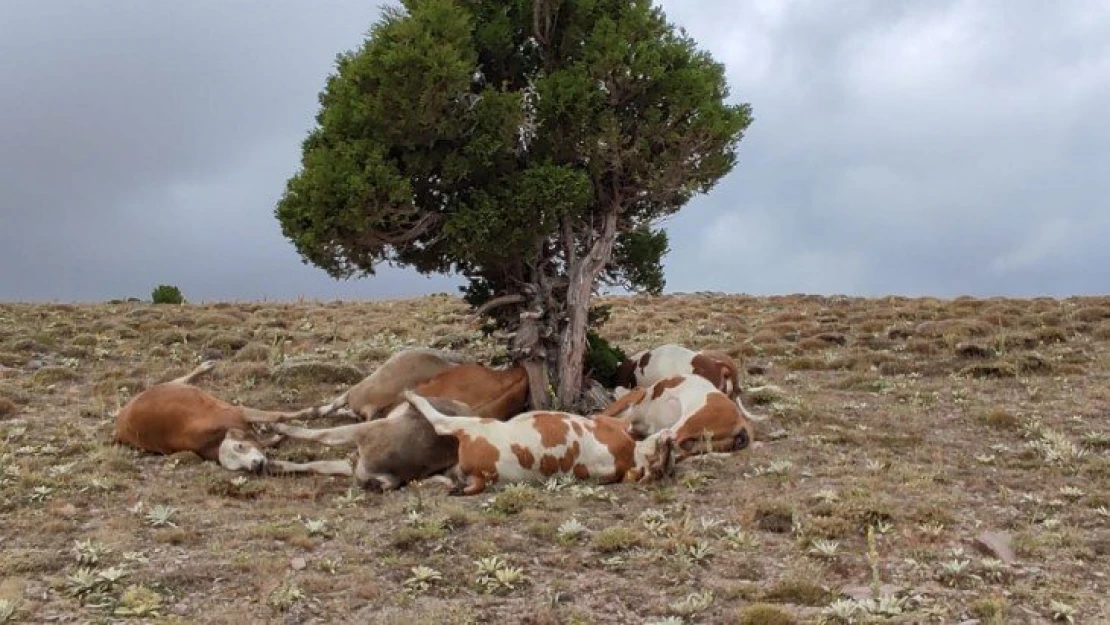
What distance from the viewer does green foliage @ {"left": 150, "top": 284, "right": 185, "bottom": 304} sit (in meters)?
42.3

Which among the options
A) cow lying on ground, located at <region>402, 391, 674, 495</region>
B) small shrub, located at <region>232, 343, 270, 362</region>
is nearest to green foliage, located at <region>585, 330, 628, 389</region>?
cow lying on ground, located at <region>402, 391, 674, 495</region>

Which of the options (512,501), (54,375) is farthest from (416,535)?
(54,375)

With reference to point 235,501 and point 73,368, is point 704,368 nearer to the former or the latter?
point 235,501

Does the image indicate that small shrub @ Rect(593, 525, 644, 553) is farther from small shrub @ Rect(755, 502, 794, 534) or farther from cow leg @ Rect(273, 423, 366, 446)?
cow leg @ Rect(273, 423, 366, 446)

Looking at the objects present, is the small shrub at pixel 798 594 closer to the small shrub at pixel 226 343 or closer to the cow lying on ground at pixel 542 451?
the cow lying on ground at pixel 542 451

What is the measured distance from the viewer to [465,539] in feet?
33.0

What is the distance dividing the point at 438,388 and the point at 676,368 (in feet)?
15.6

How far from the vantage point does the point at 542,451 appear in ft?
41.2

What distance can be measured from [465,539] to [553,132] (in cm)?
836

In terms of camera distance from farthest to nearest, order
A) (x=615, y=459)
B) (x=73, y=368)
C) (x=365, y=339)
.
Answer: (x=365, y=339) → (x=73, y=368) → (x=615, y=459)

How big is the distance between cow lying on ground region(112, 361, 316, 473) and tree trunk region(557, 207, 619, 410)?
5.01 meters

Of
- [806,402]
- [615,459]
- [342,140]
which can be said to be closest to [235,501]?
[615,459]

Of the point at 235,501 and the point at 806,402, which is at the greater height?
the point at 806,402

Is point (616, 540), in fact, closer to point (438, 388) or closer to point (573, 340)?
point (438, 388)
